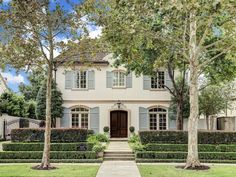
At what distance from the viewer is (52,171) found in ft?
52.6

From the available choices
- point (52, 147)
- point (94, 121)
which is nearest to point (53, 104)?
point (94, 121)

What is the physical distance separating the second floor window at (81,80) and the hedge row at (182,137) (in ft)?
33.3

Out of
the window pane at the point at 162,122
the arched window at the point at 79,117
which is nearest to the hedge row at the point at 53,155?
the arched window at the point at 79,117

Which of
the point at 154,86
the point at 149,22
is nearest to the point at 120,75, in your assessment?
the point at 154,86

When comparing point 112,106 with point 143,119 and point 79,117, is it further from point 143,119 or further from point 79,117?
point 79,117

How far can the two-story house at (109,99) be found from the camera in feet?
102

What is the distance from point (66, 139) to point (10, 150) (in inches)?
121

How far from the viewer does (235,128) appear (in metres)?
31.1

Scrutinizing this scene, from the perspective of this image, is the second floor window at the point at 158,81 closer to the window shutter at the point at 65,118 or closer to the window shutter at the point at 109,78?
the window shutter at the point at 109,78

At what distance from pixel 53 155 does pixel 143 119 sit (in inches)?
481

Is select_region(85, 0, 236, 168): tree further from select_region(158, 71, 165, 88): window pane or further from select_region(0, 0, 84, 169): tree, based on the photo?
select_region(158, 71, 165, 88): window pane

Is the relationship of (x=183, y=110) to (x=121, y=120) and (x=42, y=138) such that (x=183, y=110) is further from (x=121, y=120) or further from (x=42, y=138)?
(x=42, y=138)

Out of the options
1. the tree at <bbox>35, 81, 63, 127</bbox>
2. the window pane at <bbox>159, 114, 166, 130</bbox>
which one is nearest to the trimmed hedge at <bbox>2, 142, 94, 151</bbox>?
the tree at <bbox>35, 81, 63, 127</bbox>

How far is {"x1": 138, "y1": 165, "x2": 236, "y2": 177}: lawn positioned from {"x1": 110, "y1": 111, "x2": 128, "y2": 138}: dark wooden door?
14.0 meters
